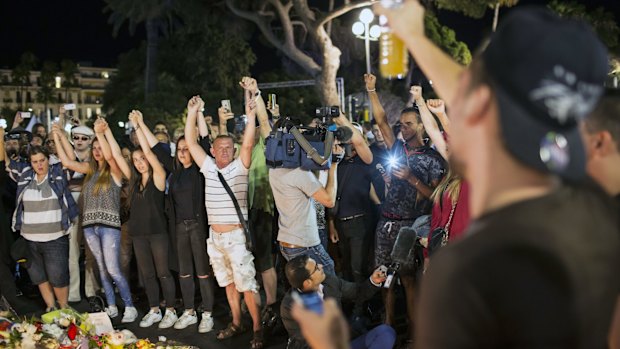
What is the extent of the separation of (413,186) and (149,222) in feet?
9.26

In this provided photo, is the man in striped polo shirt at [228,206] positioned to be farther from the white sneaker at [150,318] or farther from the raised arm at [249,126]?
the white sneaker at [150,318]

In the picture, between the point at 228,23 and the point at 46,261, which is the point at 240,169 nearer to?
the point at 46,261

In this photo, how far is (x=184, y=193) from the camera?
6855mm

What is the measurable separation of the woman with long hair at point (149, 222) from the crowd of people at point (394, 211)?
0.05 ft

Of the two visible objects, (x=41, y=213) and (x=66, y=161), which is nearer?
(x=41, y=213)

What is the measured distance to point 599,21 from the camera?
3334cm

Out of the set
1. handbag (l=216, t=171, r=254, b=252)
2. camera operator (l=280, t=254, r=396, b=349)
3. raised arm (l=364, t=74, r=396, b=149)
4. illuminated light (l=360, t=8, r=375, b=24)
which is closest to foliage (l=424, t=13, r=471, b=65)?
illuminated light (l=360, t=8, r=375, b=24)

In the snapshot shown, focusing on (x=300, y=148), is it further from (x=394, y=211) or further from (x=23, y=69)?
(x=23, y=69)

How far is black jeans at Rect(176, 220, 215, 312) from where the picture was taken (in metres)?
6.88

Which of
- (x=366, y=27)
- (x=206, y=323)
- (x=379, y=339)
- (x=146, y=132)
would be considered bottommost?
(x=206, y=323)

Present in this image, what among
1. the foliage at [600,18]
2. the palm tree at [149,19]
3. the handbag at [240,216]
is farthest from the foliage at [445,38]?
the handbag at [240,216]

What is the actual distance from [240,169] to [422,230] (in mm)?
1823

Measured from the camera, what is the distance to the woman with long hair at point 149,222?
704cm

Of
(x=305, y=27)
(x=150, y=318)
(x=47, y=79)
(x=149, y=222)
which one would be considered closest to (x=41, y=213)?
(x=149, y=222)
